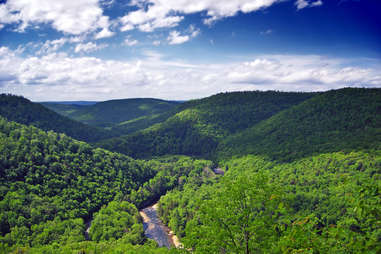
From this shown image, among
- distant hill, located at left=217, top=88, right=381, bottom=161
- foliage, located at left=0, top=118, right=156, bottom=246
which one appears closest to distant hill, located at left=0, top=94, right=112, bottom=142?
foliage, located at left=0, top=118, right=156, bottom=246

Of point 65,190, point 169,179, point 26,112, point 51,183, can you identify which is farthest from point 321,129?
point 26,112

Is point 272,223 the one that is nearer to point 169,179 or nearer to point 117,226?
point 117,226

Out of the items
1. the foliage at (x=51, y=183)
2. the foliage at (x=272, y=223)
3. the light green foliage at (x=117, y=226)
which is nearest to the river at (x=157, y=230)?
the light green foliage at (x=117, y=226)

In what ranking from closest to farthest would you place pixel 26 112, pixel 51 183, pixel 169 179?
pixel 51 183, pixel 169 179, pixel 26 112

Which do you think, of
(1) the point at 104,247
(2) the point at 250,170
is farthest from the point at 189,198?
(1) the point at 104,247

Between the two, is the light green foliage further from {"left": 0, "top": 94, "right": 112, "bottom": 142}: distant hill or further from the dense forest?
{"left": 0, "top": 94, "right": 112, "bottom": 142}: distant hill

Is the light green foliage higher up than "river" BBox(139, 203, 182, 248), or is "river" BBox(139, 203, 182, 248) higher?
the light green foliage

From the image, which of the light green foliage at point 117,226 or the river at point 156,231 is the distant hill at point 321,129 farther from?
the light green foliage at point 117,226
